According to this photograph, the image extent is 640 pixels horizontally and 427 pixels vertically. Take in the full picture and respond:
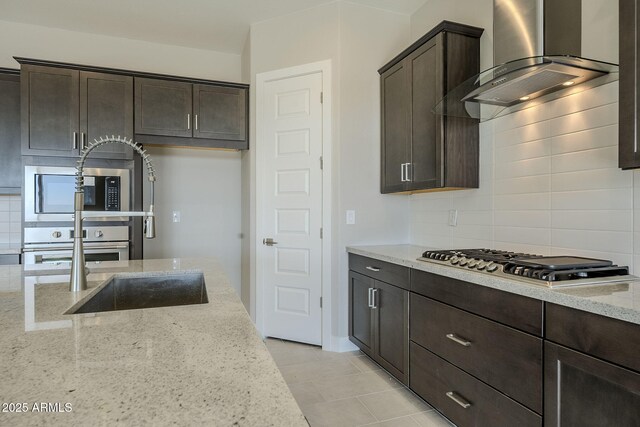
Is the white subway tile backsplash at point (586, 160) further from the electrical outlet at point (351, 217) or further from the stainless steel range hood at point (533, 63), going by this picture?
the electrical outlet at point (351, 217)

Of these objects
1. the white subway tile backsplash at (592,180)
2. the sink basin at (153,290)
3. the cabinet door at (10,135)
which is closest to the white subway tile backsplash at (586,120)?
the white subway tile backsplash at (592,180)

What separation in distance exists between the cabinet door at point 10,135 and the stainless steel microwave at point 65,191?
12.9 inches

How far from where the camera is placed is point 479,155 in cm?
248

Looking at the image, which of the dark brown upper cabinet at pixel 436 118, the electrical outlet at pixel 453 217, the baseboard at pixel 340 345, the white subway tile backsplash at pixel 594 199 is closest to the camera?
the white subway tile backsplash at pixel 594 199

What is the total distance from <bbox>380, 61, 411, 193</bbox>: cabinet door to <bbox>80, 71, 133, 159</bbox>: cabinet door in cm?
228

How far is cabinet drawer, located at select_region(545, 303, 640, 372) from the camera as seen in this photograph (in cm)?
108

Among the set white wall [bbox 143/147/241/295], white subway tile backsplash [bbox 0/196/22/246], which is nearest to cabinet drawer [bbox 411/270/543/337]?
white wall [bbox 143/147/241/295]

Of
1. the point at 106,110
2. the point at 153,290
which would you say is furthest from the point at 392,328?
the point at 106,110

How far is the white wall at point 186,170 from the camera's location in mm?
3662

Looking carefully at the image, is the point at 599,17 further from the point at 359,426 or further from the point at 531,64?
the point at 359,426

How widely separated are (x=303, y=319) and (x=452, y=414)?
64.2 inches

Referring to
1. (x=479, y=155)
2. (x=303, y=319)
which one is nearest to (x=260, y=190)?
(x=303, y=319)

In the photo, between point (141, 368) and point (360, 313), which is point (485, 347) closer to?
point (360, 313)

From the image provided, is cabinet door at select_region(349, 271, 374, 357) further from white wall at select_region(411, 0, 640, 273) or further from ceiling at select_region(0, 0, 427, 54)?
ceiling at select_region(0, 0, 427, 54)
